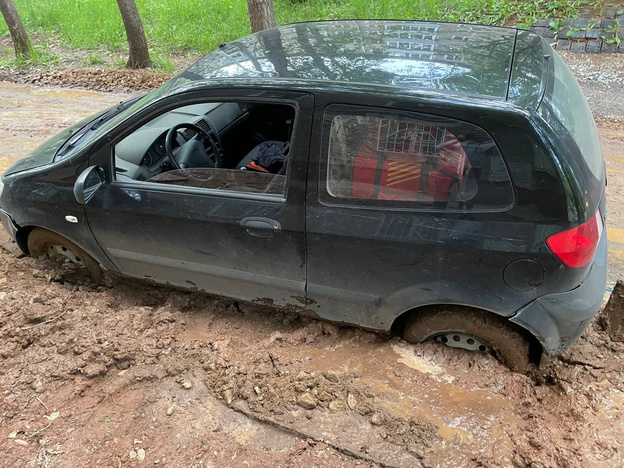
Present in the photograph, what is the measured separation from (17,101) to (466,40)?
7.57 meters

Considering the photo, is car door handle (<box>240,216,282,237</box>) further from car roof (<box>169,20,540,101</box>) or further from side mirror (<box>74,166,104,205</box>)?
side mirror (<box>74,166,104,205</box>)

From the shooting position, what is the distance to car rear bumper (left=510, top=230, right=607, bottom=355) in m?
2.57

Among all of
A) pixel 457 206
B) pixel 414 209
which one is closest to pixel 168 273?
pixel 414 209

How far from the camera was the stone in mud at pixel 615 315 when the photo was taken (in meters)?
3.14

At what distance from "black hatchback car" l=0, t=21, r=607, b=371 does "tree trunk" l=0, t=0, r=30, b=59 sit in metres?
8.29

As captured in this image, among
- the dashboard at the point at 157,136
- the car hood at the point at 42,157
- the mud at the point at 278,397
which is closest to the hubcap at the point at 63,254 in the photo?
the mud at the point at 278,397

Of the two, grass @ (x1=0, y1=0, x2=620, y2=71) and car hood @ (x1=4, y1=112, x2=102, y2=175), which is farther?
grass @ (x1=0, y1=0, x2=620, y2=71)

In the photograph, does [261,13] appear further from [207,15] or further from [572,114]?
[572,114]

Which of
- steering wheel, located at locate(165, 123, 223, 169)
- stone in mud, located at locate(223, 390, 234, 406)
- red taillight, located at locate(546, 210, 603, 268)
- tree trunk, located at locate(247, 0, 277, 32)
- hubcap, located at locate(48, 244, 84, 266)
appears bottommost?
stone in mud, located at locate(223, 390, 234, 406)

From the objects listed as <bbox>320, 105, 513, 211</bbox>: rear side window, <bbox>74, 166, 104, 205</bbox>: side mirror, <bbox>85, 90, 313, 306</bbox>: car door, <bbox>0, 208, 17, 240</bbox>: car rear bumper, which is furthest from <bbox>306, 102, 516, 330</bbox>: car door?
<bbox>0, 208, 17, 240</bbox>: car rear bumper

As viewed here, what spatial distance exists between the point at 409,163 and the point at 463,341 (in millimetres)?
1184

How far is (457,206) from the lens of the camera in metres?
2.50

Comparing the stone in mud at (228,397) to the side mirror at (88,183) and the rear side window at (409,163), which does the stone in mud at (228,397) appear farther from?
the side mirror at (88,183)

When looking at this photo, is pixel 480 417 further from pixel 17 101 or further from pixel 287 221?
pixel 17 101
